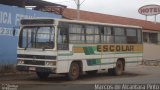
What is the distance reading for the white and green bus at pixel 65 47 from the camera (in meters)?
19.7

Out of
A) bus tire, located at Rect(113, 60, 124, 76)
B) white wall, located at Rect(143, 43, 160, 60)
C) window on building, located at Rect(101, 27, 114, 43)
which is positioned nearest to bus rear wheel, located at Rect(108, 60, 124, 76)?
bus tire, located at Rect(113, 60, 124, 76)

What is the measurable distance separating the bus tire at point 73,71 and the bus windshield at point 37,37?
5.35ft

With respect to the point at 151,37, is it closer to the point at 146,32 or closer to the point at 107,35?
the point at 146,32

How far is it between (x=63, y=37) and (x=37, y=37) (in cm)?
113

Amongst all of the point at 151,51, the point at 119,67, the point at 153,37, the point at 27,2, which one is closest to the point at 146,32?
the point at 151,51

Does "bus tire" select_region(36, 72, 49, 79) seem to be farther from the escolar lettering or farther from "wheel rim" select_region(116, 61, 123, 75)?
"wheel rim" select_region(116, 61, 123, 75)

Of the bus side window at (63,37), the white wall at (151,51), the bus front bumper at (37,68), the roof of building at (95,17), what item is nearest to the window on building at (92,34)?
the bus side window at (63,37)

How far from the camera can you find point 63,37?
20109 mm

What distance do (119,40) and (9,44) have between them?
227 inches

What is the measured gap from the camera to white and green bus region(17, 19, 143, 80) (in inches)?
775

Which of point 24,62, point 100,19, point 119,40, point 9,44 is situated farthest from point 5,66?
point 100,19

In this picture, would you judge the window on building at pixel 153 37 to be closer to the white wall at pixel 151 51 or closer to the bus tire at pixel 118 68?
the white wall at pixel 151 51

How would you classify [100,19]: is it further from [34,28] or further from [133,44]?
[34,28]

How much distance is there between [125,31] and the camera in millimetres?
25156
